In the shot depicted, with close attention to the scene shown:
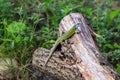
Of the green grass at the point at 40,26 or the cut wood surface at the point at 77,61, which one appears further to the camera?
the green grass at the point at 40,26

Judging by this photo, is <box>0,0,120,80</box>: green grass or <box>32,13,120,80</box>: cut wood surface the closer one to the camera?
<box>32,13,120,80</box>: cut wood surface

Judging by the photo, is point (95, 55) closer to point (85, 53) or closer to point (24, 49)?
point (85, 53)

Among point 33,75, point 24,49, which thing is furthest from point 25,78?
point 24,49

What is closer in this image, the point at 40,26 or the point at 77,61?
the point at 77,61
